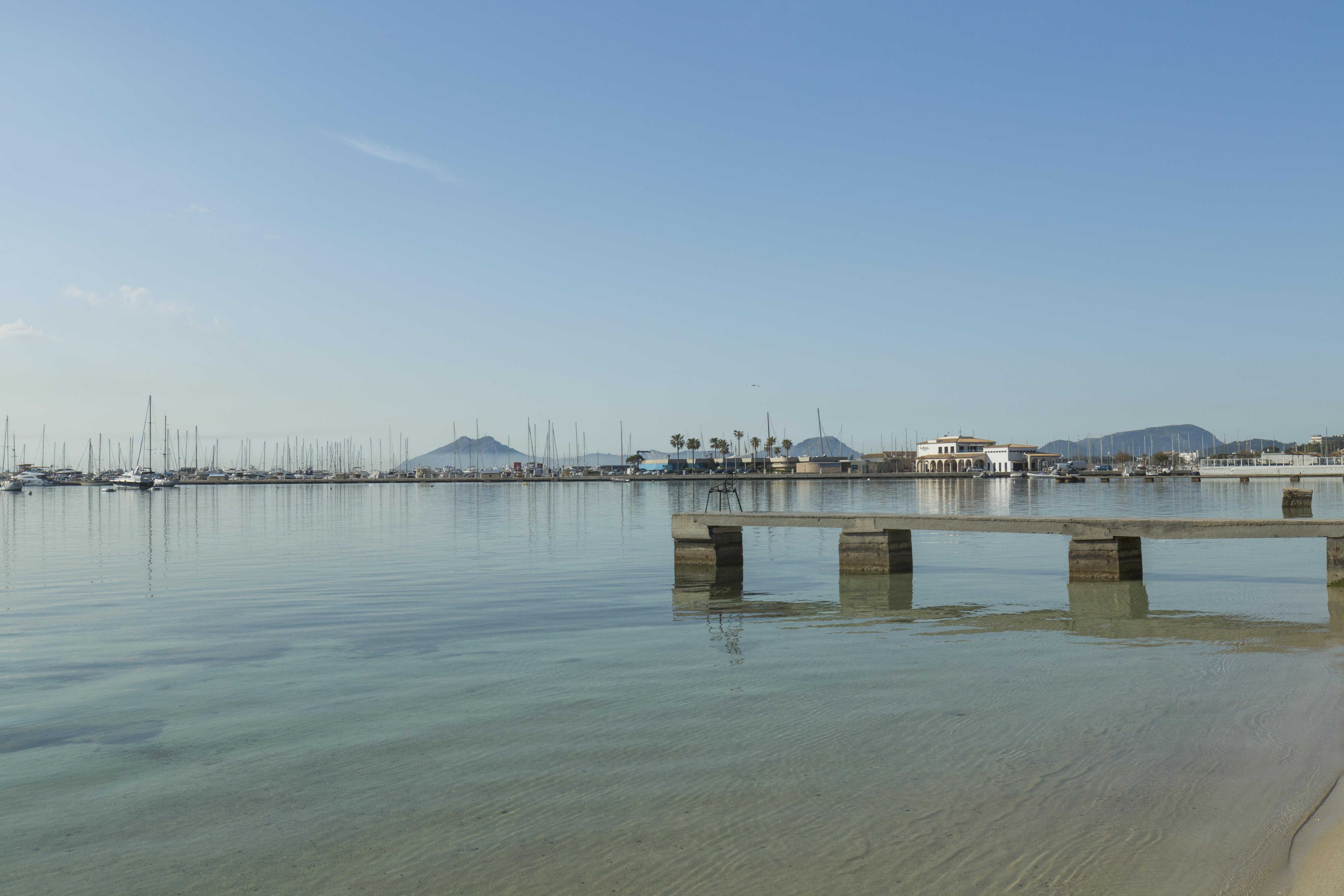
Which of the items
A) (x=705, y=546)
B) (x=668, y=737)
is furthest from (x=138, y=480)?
(x=668, y=737)

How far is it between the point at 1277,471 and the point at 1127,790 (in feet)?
661

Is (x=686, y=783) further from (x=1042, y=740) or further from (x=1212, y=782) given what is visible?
(x=1212, y=782)

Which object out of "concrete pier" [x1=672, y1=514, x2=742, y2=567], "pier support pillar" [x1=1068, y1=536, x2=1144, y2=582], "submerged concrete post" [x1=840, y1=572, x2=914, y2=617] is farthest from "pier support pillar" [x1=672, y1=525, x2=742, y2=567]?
"pier support pillar" [x1=1068, y1=536, x2=1144, y2=582]

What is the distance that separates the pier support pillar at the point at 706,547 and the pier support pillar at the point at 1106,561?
1043 centimetres

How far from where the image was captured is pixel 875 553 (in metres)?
29.2

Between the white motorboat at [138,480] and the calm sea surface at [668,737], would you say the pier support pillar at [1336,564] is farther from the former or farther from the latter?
the white motorboat at [138,480]

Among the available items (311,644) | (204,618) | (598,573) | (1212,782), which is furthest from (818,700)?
(598,573)

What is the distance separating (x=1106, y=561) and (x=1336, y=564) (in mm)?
5475

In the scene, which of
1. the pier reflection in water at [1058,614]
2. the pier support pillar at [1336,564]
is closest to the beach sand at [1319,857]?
the pier reflection in water at [1058,614]

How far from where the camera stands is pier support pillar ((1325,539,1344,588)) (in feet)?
76.2

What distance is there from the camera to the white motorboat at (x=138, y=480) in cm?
16275

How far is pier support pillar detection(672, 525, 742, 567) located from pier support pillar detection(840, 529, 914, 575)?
365 centimetres

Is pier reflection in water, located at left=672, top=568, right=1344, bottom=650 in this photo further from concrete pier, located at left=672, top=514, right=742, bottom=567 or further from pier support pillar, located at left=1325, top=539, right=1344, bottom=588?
concrete pier, located at left=672, top=514, right=742, bottom=567

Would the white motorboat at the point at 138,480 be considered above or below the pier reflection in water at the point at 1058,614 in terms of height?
above
